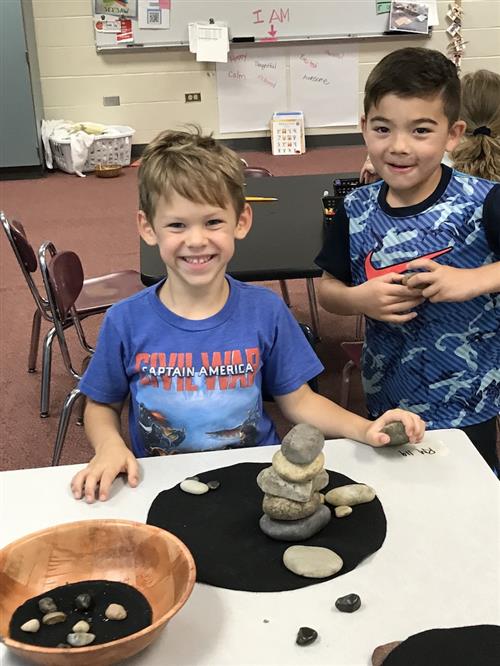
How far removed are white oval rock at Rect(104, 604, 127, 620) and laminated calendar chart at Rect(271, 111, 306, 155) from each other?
5.83 m

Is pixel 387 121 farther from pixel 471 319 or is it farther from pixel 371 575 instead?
pixel 371 575

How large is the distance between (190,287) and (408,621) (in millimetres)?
647

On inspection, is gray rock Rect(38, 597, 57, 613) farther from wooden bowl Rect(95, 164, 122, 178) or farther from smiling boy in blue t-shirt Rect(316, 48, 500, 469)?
wooden bowl Rect(95, 164, 122, 178)

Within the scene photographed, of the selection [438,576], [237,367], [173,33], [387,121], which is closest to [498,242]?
[387,121]

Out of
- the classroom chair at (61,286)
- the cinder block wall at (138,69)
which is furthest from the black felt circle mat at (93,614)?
the cinder block wall at (138,69)

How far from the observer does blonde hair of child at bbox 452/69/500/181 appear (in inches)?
68.4

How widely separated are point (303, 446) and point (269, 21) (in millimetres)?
5741

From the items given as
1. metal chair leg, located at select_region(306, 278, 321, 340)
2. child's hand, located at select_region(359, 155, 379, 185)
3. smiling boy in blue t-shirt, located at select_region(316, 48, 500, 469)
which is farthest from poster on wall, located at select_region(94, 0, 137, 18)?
smiling boy in blue t-shirt, located at select_region(316, 48, 500, 469)

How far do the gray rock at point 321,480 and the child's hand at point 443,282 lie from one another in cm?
40

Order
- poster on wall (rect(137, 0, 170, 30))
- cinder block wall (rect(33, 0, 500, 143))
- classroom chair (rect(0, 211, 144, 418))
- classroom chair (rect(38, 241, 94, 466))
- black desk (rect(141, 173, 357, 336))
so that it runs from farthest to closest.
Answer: cinder block wall (rect(33, 0, 500, 143)), poster on wall (rect(137, 0, 170, 30)), classroom chair (rect(0, 211, 144, 418)), classroom chair (rect(38, 241, 94, 466)), black desk (rect(141, 173, 357, 336))

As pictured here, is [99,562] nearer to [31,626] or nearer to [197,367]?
[31,626]

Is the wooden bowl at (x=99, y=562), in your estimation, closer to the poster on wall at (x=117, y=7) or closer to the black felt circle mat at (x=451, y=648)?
the black felt circle mat at (x=451, y=648)

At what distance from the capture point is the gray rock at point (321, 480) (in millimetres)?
1009

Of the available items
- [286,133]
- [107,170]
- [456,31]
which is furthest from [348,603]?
[456,31]
